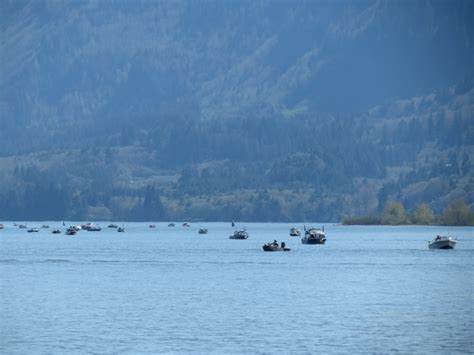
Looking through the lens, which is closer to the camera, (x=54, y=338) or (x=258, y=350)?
(x=258, y=350)

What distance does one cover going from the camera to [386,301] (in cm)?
14750

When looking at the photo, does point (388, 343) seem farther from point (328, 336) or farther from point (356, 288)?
point (356, 288)

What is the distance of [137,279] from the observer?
18850cm

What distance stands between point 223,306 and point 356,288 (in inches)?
1231

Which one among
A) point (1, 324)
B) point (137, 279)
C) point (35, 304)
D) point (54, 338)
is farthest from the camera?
point (137, 279)

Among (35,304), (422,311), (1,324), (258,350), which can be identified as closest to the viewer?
(258,350)

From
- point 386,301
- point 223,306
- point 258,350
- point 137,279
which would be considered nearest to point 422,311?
point 386,301

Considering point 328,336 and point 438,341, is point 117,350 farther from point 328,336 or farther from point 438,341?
point 438,341

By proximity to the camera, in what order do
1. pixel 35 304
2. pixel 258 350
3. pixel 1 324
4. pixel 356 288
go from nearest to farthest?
pixel 258 350, pixel 1 324, pixel 35 304, pixel 356 288

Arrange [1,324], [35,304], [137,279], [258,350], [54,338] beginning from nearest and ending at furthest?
[258,350], [54,338], [1,324], [35,304], [137,279]

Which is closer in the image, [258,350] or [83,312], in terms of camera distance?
[258,350]

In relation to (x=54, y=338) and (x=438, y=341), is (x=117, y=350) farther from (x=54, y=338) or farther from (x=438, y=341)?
(x=438, y=341)

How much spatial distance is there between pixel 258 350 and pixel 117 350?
11454 millimetres

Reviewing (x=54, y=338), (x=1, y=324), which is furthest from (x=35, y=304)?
(x=54, y=338)
